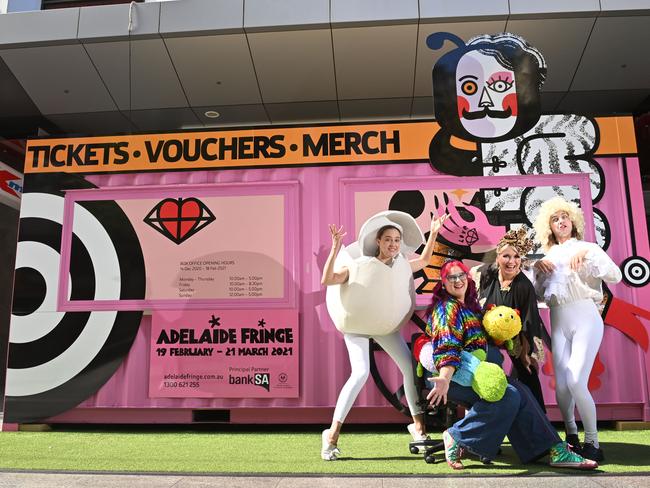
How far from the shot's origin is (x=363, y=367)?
12.5 ft

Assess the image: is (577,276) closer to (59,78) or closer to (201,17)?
(201,17)

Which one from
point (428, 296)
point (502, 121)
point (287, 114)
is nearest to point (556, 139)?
point (502, 121)

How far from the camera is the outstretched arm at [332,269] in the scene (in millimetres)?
3613

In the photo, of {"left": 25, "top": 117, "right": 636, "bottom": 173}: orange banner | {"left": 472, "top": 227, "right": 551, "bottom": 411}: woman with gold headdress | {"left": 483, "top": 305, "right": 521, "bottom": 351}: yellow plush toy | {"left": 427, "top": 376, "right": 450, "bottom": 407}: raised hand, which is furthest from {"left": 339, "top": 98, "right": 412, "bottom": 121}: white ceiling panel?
{"left": 427, "top": 376, "right": 450, "bottom": 407}: raised hand

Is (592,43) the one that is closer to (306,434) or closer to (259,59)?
(259,59)

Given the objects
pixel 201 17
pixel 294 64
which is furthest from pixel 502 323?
pixel 201 17

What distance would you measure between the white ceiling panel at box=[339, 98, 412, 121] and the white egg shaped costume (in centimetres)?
552

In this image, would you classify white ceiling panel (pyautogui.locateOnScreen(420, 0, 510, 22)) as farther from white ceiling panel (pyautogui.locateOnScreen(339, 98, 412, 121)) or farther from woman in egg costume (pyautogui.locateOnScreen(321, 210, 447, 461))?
woman in egg costume (pyautogui.locateOnScreen(321, 210, 447, 461))

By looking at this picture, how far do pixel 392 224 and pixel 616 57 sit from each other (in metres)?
6.62

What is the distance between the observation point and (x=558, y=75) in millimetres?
8578

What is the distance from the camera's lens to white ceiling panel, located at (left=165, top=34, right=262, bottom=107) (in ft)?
26.6

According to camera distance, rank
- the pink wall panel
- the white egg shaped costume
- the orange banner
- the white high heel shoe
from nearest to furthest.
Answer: the white high heel shoe, the white egg shaped costume, the pink wall panel, the orange banner

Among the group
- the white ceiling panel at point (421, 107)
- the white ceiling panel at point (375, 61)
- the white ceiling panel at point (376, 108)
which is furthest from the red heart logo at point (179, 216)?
the white ceiling panel at point (421, 107)

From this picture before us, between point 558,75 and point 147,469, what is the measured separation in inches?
331
